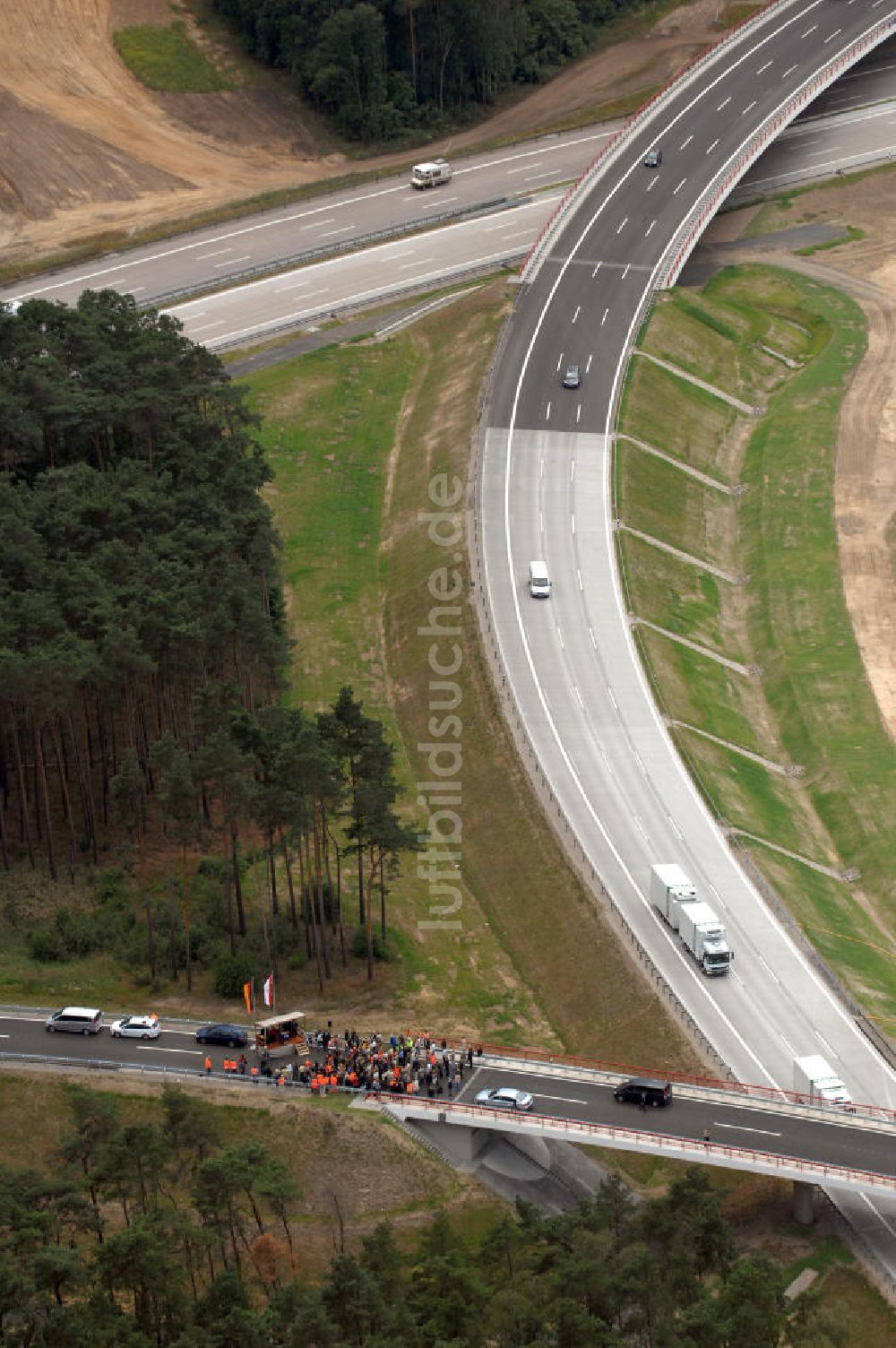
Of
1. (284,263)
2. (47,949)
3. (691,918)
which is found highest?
(284,263)

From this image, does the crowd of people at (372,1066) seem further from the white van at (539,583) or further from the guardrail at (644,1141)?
the white van at (539,583)

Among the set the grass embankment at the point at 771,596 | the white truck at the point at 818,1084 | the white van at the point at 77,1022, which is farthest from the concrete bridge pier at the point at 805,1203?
the white van at the point at 77,1022

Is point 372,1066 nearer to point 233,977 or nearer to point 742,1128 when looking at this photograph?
point 233,977

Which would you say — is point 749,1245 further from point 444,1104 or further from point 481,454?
point 481,454

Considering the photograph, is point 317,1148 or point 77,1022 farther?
point 77,1022

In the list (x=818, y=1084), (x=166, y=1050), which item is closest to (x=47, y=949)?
(x=166, y=1050)

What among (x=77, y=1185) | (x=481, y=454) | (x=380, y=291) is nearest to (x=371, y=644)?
(x=481, y=454)
